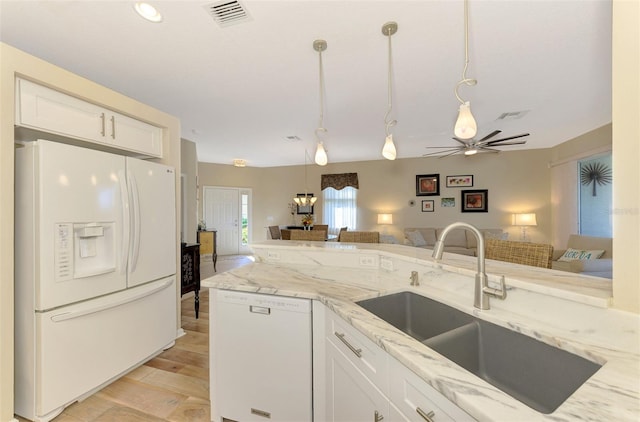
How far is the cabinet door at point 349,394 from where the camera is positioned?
3.15ft

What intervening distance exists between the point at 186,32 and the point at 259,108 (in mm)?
1457

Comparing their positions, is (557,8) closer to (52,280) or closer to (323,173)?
(52,280)

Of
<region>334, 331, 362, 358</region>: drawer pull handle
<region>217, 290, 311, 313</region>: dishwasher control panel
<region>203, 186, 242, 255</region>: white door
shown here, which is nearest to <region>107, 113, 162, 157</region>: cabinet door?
<region>217, 290, 311, 313</region>: dishwasher control panel

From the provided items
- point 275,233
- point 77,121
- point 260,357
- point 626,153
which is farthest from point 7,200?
point 275,233

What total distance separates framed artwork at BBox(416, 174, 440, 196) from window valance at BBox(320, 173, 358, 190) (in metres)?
1.58

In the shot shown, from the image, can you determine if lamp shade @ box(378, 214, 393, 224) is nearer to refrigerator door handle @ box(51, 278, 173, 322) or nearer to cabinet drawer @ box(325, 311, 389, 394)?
refrigerator door handle @ box(51, 278, 173, 322)

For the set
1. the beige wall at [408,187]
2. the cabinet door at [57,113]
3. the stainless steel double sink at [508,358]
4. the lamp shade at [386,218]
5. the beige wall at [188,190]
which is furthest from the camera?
the lamp shade at [386,218]

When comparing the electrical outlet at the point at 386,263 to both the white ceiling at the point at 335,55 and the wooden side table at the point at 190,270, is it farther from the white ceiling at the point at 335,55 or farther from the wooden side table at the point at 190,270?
the wooden side table at the point at 190,270

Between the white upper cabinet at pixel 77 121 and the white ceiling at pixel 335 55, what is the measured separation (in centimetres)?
52

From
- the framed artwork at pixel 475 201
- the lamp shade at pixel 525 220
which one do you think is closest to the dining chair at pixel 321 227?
the framed artwork at pixel 475 201

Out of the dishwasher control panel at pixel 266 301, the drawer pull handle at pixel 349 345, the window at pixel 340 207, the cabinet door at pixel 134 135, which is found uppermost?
the cabinet door at pixel 134 135

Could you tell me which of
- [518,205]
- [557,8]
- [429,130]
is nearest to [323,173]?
[429,130]

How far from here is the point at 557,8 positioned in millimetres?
1695

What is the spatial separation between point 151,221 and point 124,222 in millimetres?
251
